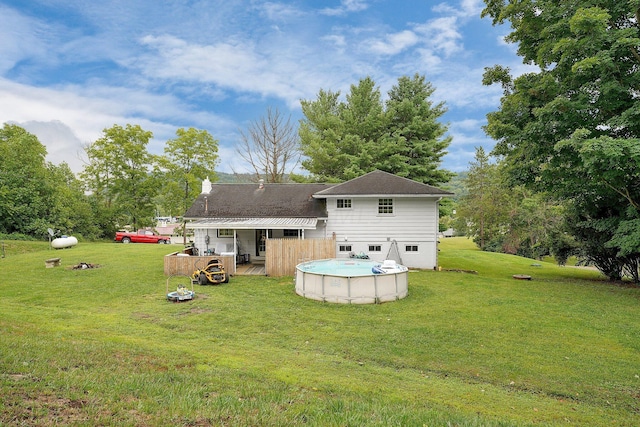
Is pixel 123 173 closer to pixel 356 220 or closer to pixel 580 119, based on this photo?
pixel 356 220

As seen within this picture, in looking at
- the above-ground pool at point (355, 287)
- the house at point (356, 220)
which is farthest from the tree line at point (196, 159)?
the above-ground pool at point (355, 287)

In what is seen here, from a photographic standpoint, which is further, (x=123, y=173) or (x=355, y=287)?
(x=123, y=173)

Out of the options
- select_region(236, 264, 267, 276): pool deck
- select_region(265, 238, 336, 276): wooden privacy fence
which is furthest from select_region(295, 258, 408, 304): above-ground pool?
select_region(236, 264, 267, 276): pool deck

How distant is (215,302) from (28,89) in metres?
17.0

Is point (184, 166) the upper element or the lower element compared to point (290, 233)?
upper

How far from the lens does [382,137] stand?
1156 inches

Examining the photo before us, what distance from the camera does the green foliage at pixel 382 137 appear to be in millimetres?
28844

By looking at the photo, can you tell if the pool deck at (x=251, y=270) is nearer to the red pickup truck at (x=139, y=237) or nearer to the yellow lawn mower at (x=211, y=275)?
the yellow lawn mower at (x=211, y=275)

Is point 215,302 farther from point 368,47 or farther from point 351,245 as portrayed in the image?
point 368,47

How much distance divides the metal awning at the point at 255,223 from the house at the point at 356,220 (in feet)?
0.18

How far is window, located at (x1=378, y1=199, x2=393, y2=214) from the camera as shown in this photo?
19.3m

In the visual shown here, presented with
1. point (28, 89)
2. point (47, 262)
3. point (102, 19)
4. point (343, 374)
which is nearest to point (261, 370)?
point (343, 374)

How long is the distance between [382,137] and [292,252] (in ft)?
55.9

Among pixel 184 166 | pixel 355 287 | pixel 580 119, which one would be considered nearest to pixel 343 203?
pixel 355 287
